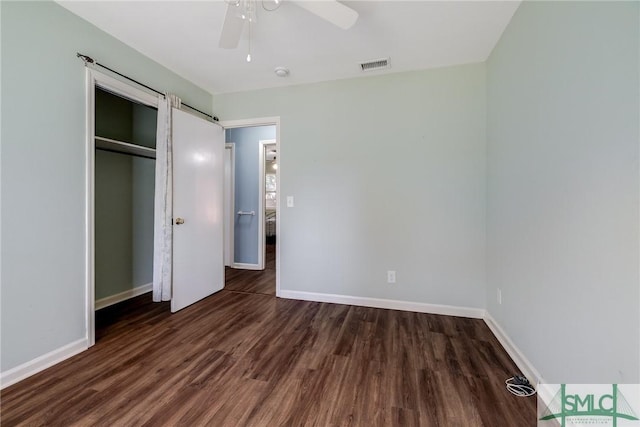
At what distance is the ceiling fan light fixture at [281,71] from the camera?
2.69m

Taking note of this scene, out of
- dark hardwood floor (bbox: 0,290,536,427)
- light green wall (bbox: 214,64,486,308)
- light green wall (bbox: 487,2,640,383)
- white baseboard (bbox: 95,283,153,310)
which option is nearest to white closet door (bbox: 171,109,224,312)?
dark hardwood floor (bbox: 0,290,536,427)

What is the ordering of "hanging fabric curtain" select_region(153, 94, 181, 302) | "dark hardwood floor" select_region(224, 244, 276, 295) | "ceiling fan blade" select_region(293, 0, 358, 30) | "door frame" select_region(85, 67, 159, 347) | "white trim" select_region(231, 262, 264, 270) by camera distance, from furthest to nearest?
"white trim" select_region(231, 262, 264, 270), "dark hardwood floor" select_region(224, 244, 276, 295), "hanging fabric curtain" select_region(153, 94, 181, 302), "door frame" select_region(85, 67, 159, 347), "ceiling fan blade" select_region(293, 0, 358, 30)

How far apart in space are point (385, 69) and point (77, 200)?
2964mm

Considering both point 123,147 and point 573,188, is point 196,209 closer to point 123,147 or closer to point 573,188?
point 123,147

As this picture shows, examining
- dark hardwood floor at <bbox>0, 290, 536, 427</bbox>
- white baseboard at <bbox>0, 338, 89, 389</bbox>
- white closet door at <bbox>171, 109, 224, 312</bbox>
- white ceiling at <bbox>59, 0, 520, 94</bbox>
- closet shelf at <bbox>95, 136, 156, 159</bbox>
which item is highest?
white ceiling at <bbox>59, 0, 520, 94</bbox>

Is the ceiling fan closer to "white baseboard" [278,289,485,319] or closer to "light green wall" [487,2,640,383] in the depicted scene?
"light green wall" [487,2,640,383]

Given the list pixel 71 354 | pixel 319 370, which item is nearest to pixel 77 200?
pixel 71 354

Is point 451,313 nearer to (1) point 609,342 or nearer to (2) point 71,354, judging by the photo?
(1) point 609,342

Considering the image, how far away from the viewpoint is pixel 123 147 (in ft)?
8.95

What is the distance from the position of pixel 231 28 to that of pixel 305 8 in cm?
52

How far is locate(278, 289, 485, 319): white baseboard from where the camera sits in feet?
8.52

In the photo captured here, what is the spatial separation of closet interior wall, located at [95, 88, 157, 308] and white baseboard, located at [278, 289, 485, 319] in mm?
1904

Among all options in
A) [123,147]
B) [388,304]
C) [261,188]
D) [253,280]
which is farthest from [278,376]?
[261,188]

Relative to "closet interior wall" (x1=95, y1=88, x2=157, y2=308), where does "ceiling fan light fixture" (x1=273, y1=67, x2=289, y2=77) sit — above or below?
above
